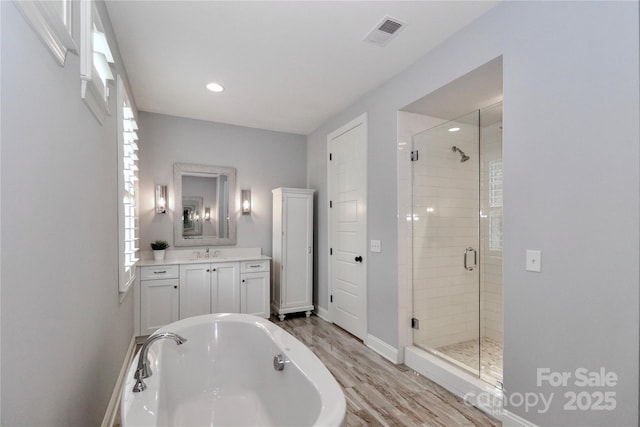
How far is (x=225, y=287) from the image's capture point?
3.74 m

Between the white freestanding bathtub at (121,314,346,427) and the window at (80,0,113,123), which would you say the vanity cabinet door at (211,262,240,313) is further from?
the window at (80,0,113,123)

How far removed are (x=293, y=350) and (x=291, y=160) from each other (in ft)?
11.1

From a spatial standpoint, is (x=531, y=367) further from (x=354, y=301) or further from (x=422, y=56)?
(x=422, y=56)

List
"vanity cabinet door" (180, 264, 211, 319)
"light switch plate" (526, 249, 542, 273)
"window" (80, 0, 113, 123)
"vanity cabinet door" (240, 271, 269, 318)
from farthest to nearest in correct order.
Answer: "vanity cabinet door" (240, 271, 269, 318) → "vanity cabinet door" (180, 264, 211, 319) → "light switch plate" (526, 249, 542, 273) → "window" (80, 0, 113, 123)

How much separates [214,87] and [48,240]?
2573 millimetres

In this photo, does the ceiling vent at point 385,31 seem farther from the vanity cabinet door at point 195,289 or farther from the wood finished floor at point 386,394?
the vanity cabinet door at point 195,289

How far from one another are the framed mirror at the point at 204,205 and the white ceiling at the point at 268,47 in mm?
887

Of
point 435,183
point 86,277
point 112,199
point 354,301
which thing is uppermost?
point 435,183

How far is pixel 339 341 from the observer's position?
339cm

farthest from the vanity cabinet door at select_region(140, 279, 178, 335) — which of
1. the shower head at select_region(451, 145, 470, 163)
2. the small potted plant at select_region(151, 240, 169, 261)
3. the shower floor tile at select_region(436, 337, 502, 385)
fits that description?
the shower head at select_region(451, 145, 470, 163)

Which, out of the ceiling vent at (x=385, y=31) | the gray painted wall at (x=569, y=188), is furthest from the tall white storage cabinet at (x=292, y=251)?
the gray painted wall at (x=569, y=188)

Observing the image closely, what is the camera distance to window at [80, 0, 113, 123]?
1.39 meters

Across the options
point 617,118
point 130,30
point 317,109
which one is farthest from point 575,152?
point 130,30

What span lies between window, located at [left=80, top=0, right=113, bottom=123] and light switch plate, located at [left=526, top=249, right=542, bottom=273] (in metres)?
2.51
